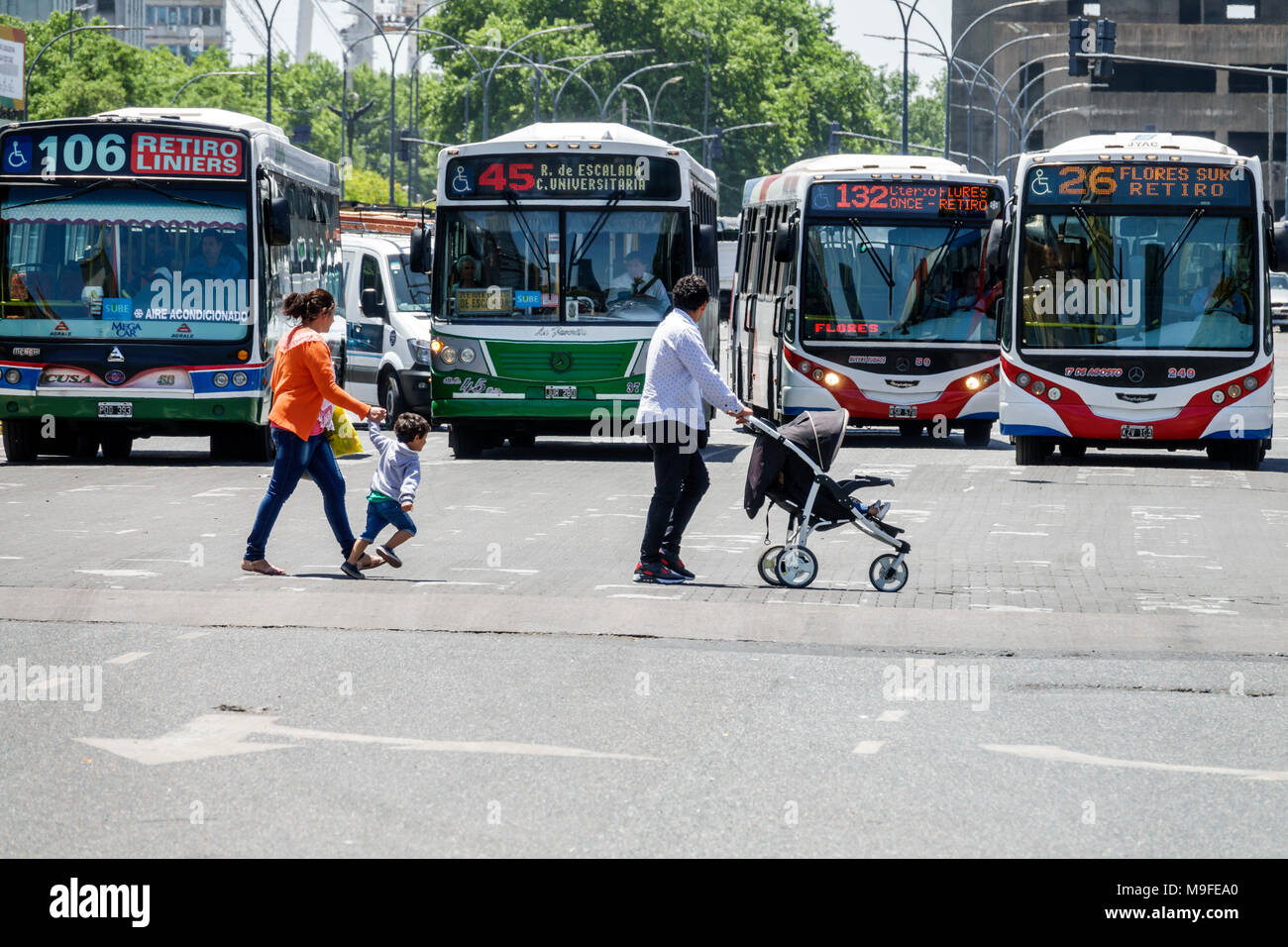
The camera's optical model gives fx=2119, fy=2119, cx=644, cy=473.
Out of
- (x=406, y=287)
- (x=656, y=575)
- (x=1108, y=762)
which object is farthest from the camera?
(x=406, y=287)

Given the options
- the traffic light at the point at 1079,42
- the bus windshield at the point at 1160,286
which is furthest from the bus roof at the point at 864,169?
the traffic light at the point at 1079,42

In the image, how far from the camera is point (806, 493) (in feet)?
37.6

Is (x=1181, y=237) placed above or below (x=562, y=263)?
above

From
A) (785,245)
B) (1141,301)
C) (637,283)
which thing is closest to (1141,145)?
(1141,301)

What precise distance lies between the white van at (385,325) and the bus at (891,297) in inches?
174

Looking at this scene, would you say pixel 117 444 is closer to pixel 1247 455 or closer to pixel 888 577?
pixel 1247 455

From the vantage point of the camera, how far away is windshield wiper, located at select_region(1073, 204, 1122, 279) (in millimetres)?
20281

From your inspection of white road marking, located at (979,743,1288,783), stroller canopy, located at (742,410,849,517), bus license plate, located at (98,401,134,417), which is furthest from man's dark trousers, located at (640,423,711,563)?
bus license plate, located at (98,401,134,417)

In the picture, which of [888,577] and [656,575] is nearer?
[888,577]

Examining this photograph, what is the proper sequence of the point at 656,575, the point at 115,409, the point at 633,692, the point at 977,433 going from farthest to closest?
the point at 977,433, the point at 115,409, the point at 656,575, the point at 633,692

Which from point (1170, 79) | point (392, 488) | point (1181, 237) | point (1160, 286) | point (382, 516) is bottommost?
point (382, 516)

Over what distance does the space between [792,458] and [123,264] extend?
10.3 metres
